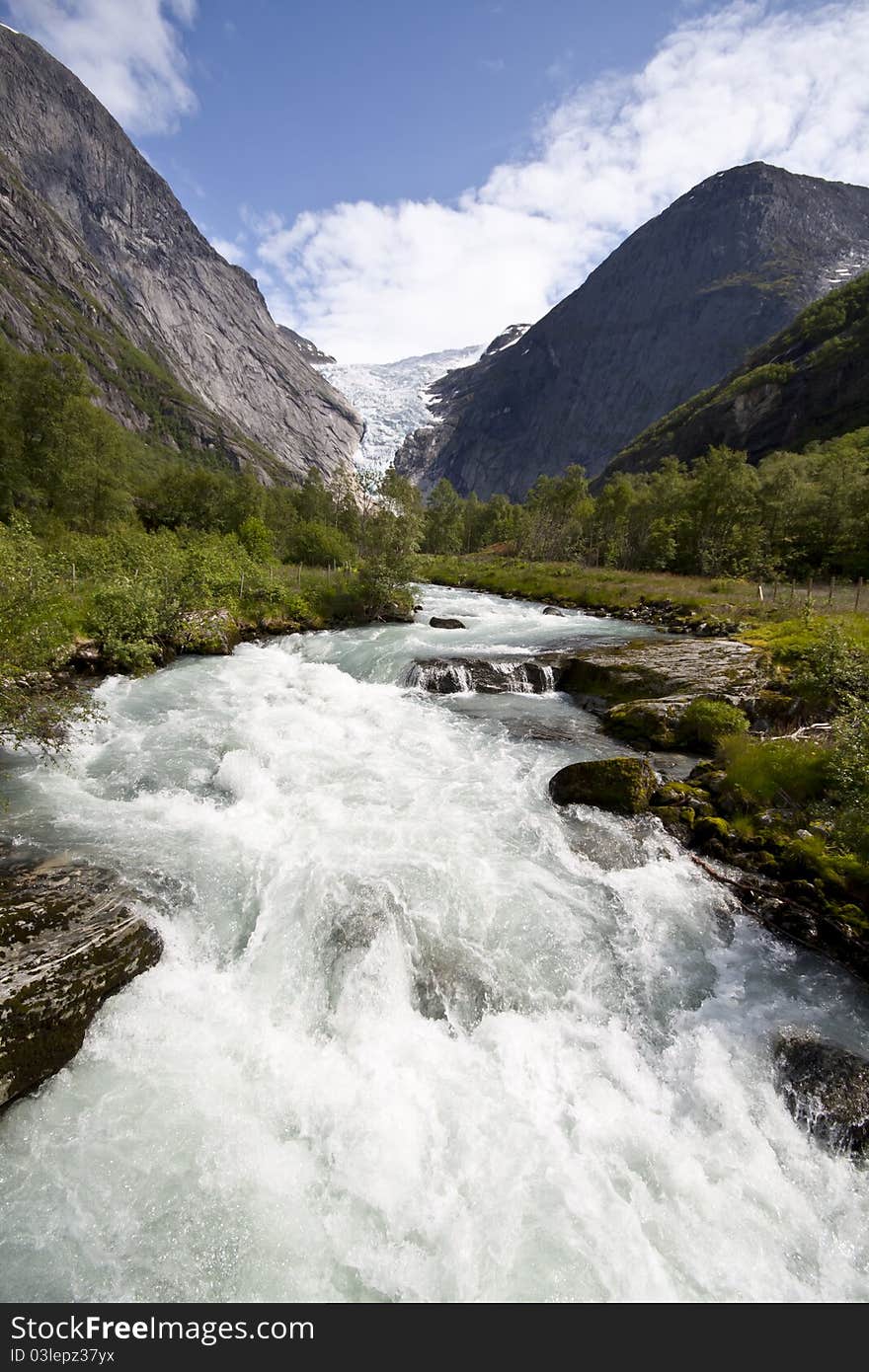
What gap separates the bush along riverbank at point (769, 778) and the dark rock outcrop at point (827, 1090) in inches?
77.2

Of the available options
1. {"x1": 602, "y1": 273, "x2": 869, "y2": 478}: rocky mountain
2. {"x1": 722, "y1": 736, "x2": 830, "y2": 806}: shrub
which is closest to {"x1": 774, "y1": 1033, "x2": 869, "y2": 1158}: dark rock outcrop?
{"x1": 722, "y1": 736, "x2": 830, "y2": 806}: shrub

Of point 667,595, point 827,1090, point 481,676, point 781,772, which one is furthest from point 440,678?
point 667,595

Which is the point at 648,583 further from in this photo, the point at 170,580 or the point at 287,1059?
the point at 287,1059

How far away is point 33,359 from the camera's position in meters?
41.6

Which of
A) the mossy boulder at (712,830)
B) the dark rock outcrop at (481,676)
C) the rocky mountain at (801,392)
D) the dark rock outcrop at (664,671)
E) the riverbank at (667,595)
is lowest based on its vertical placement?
the mossy boulder at (712,830)

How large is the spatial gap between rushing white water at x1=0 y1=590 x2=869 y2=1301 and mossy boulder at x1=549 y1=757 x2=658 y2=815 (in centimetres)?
70

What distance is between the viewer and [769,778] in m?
11.3

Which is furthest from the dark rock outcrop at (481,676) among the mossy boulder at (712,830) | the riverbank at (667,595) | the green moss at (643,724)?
the riverbank at (667,595)

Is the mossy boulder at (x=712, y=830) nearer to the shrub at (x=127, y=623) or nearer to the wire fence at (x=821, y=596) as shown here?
the shrub at (x=127, y=623)

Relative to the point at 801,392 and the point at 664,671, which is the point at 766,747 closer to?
the point at 664,671

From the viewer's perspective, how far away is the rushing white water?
4812mm

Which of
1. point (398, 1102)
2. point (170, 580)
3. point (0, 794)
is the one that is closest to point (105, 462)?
point (170, 580)

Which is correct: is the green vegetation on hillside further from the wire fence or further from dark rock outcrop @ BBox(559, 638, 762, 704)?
dark rock outcrop @ BBox(559, 638, 762, 704)

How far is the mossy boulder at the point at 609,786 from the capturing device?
11656 millimetres
